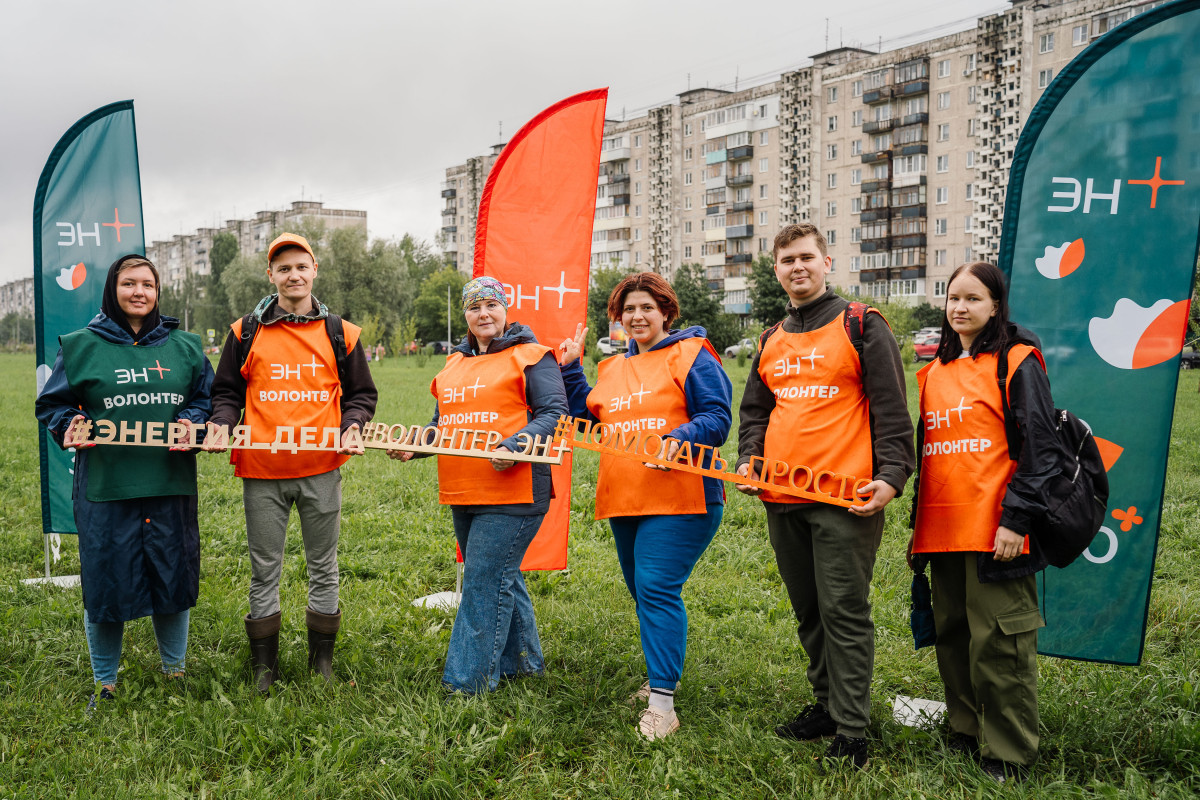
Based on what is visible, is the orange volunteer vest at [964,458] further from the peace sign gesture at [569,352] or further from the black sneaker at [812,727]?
the peace sign gesture at [569,352]

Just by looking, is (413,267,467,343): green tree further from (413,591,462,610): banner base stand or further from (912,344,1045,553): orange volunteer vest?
(912,344,1045,553): orange volunteer vest

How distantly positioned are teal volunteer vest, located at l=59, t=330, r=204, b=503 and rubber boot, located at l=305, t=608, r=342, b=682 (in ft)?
2.91

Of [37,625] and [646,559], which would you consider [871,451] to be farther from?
[37,625]

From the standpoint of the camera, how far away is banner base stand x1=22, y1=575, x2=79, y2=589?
6160mm

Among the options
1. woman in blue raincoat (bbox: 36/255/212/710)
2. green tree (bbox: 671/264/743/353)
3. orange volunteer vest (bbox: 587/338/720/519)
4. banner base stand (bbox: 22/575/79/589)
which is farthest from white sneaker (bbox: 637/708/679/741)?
green tree (bbox: 671/264/743/353)

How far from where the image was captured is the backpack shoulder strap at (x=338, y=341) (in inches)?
173

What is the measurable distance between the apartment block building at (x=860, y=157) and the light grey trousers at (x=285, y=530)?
45942mm

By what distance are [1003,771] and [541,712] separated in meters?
1.89

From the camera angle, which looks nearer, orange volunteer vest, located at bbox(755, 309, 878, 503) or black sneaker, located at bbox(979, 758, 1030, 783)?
black sneaker, located at bbox(979, 758, 1030, 783)

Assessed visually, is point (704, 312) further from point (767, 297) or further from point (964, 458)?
point (964, 458)

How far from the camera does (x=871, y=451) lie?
362 cm

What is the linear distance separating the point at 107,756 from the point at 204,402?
5.26 feet

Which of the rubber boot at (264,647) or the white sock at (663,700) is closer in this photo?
the white sock at (663,700)

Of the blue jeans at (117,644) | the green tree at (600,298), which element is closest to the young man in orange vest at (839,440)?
the blue jeans at (117,644)
